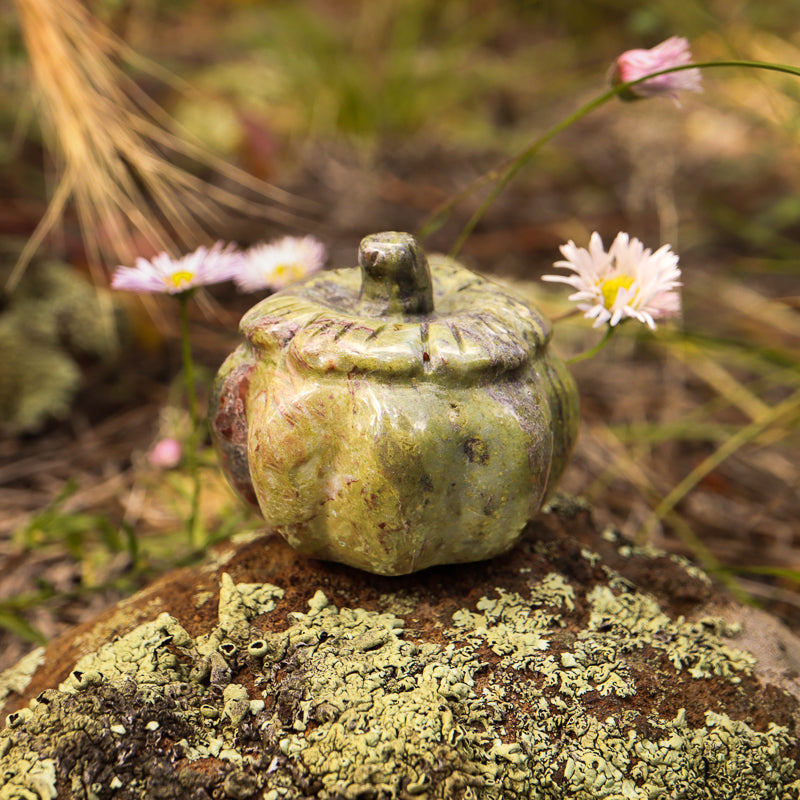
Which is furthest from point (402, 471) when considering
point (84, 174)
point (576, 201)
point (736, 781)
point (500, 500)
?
point (576, 201)

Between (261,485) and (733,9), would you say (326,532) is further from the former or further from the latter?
(733,9)

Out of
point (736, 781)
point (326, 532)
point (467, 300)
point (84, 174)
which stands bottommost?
point (736, 781)

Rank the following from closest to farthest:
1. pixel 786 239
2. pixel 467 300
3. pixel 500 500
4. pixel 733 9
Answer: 1. pixel 500 500
2. pixel 467 300
3. pixel 786 239
4. pixel 733 9

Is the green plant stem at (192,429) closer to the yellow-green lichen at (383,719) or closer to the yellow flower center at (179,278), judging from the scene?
the yellow flower center at (179,278)

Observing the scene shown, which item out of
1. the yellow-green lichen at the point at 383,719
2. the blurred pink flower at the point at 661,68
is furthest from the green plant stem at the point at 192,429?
the blurred pink flower at the point at 661,68

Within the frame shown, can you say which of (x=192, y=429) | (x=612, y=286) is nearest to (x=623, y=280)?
(x=612, y=286)

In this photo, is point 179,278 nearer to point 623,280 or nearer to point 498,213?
point 623,280
